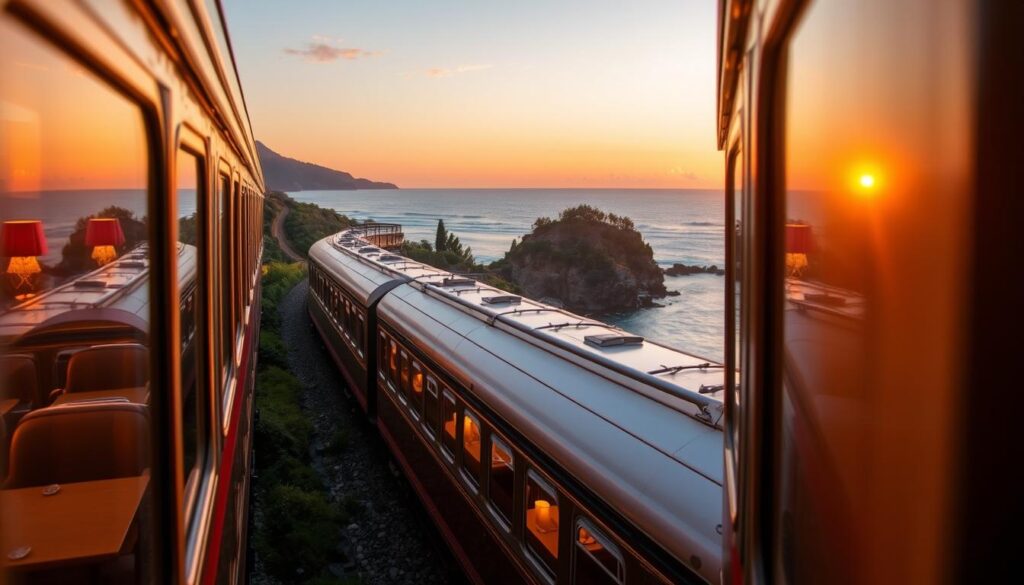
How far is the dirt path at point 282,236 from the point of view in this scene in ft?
164

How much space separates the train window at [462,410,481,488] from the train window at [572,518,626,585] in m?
1.84

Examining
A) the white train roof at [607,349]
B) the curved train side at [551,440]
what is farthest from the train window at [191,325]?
the white train roof at [607,349]

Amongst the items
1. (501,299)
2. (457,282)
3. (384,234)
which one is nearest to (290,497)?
(457,282)

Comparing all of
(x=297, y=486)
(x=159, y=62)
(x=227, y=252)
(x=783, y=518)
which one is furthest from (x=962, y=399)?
(x=297, y=486)

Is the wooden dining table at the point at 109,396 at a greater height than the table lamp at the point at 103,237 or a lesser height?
lesser

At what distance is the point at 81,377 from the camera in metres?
1.39

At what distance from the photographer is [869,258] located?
781 millimetres

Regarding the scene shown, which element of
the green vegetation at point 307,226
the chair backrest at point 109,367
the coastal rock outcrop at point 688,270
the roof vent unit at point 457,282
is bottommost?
the coastal rock outcrop at point 688,270

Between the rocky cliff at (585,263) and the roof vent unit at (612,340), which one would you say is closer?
the roof vent unit at (612,340)

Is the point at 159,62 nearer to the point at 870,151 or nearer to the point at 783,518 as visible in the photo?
the point at 870,151

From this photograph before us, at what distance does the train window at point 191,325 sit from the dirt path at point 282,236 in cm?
4613

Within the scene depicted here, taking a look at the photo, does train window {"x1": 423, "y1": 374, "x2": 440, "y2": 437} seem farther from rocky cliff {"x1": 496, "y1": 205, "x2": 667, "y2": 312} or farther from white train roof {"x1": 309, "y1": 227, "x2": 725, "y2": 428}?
rocky cliff {"x1": 496, "y1": 205, "x2": 667, "y2": 312}

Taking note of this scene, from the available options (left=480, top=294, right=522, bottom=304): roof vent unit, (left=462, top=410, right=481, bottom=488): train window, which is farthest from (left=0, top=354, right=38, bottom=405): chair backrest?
(left=480, top=294, right=522, bottom=304): roof vent unit

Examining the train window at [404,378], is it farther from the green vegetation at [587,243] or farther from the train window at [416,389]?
the green vegetation at [587,243]
